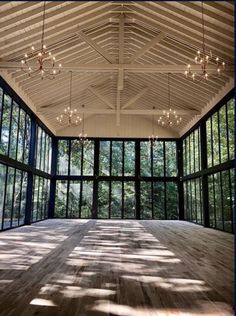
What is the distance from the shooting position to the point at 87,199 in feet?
50.4

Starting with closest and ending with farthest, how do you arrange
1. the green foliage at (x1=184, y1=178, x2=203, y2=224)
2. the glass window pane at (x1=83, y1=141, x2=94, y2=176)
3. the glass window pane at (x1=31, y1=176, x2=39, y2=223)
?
the glass window pane at (x1=31, y1=176, x2=39, y2=223) → the green foliage at (x1=184, y1=178, x2=203, y2=224) → the glass window pane at (x1=83, y1=141, x2=94, y2=176)

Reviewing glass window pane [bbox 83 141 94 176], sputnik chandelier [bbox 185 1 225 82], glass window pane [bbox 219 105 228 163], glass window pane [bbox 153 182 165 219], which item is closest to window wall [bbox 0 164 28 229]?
glass window pane [bbox 83 141 94 176]

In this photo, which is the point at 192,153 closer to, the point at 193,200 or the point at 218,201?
the point at 193,200

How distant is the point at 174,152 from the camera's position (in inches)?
631

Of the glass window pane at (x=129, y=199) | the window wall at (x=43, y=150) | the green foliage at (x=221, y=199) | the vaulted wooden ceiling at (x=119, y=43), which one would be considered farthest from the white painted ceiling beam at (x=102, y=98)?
the glass window pane at (x=129, y=199)

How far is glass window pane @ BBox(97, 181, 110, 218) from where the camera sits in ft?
49.8

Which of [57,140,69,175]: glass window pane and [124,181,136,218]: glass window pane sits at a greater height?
[57,140,69,175]: glass window pane

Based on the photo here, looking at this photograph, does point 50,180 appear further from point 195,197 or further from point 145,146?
point 195,197

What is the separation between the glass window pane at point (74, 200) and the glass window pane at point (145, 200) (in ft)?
11.5

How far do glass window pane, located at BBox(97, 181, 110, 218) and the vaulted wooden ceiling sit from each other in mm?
4949

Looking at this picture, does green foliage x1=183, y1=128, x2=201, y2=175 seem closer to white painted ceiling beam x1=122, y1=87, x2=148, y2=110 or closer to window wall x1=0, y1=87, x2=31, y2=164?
white painted ceiling beam x1=122, y1=87, x2=148, y2=110

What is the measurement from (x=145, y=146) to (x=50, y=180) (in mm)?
5677

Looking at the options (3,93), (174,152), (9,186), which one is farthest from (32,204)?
(174,152)

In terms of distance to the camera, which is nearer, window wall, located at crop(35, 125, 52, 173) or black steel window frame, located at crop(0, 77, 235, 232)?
black steel window frame, located at crop(0, 77, 235, 232)
